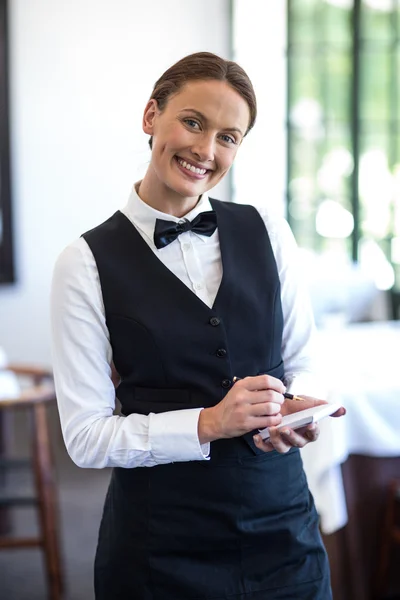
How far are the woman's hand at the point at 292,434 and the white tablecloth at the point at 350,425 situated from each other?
3.39 ft

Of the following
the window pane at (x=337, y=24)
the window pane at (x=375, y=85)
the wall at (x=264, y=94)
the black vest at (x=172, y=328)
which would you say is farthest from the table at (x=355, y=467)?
the wall at (x=264, y=94)

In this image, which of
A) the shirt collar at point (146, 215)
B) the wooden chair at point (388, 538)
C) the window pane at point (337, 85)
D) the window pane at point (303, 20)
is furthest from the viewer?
the window pane at point (303, 20)

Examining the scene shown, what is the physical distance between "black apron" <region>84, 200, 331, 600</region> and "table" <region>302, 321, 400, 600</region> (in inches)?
40.7

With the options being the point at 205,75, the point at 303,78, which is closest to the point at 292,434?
the point at 205,75

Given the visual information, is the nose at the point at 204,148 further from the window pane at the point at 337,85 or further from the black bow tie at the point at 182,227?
the window pane at the point at 337,85

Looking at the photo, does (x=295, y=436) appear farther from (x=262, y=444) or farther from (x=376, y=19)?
(x=376, y=19)

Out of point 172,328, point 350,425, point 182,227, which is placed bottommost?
point 350,425

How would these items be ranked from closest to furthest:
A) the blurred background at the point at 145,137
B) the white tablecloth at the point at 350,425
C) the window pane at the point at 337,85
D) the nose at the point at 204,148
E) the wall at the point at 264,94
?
the nose at the point at 204,148
the white tablecloth at the point at 350,425
the blurred background at the point at 145,137
the window pane at the point at 337,85
the wall at the point at 264,94

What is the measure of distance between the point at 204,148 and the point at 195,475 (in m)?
0.53

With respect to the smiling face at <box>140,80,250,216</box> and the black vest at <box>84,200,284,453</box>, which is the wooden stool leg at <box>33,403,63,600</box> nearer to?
the black vest at <box>84,200,284,453</box>

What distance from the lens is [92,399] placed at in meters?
1.35

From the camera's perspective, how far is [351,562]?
2.65 meters

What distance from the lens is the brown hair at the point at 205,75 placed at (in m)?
1.36

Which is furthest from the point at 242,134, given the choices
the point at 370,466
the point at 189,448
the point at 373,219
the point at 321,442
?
the point at 373,219
